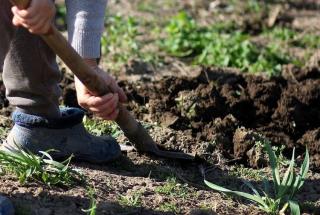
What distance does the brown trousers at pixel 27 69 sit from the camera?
363cm

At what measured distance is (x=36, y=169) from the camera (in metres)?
3.52

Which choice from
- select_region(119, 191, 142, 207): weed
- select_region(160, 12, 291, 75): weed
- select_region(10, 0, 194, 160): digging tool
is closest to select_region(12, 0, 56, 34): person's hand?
select_region(10, 0, 194, 160): digging tool

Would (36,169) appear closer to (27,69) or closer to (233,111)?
(27,69)

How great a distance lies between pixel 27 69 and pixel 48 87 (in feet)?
0.45

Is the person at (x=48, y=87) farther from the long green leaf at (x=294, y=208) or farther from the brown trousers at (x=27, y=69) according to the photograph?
the long green leaf at (x=294, y=208)

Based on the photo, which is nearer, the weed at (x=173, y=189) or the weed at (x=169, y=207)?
the weed at (x=169, y=207)

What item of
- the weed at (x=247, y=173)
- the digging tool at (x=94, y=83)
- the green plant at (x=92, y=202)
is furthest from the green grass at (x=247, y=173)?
the green plant at (x=92, y=202)

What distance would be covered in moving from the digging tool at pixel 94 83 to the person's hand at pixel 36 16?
0.09ft

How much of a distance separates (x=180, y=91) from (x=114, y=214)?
1738 millimetres

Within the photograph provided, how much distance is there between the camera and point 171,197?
3625 mm

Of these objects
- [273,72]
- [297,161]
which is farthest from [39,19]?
[273,72]

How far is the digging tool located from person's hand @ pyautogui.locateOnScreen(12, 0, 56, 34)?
0.03 m

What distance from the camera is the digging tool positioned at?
3.31 m

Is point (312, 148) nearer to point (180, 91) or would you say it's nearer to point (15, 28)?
point (180, 91)
